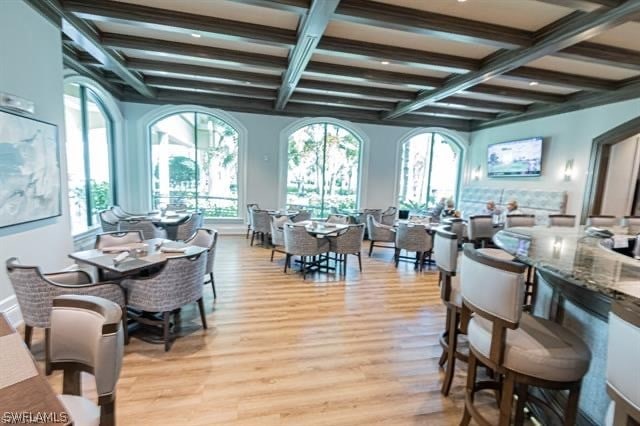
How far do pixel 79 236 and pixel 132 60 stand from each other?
3.04 m

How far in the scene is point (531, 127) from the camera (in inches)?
287

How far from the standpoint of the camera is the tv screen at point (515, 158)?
22.9ft

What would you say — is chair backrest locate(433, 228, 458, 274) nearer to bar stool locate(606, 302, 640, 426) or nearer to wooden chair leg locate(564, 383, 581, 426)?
wooden chair leg locate(564, 383, 581, 426)

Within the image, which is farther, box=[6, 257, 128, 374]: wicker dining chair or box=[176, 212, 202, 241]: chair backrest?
box=[176, 212, 202, 241]: chair backrest

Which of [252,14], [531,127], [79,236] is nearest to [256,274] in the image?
[79,236]

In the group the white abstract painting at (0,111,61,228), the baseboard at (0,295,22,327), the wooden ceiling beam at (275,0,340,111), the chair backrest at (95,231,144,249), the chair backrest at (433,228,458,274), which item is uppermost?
the wooden ceiling beam at (275,0,340,111)

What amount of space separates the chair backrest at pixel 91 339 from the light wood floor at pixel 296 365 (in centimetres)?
90

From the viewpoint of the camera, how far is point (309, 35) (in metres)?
3.51

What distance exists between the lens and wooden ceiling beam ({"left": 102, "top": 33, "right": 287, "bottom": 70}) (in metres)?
4.18

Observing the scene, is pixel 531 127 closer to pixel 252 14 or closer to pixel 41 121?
pixel 252 14

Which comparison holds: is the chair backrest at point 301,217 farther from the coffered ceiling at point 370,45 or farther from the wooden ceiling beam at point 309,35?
the wooden ceiling beam at point 309,35

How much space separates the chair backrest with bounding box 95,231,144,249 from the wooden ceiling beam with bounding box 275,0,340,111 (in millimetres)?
3020

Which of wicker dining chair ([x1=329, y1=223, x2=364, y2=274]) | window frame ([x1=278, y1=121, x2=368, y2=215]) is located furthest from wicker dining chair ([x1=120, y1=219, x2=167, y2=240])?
window frame ([x1=278, y1=121, x2=368, y2=215])

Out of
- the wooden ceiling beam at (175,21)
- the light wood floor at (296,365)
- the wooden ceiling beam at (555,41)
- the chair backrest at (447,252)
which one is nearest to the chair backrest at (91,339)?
the light wood floor at (296,365)
